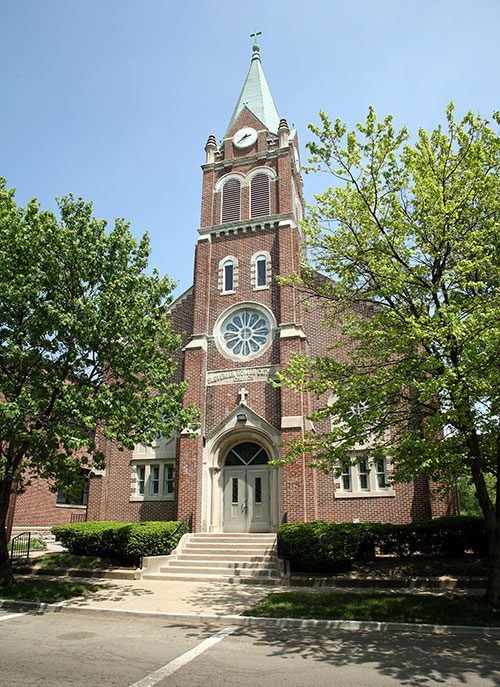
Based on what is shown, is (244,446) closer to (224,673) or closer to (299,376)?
(299,376)

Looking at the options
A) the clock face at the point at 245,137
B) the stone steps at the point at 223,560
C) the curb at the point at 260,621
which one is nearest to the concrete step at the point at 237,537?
the stone steps at the point at 223,560

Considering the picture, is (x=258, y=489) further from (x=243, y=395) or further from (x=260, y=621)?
(x=260, y=621)

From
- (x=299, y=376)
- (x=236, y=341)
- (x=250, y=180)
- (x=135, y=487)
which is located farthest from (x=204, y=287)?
(x=299, y=376)

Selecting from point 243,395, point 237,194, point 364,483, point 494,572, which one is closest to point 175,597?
point 494,572

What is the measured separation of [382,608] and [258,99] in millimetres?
24272

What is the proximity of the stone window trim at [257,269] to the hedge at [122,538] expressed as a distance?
977 centimetres

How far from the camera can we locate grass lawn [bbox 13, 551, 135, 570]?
15.8 metres

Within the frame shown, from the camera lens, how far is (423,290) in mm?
11078

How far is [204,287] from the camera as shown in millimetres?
21438

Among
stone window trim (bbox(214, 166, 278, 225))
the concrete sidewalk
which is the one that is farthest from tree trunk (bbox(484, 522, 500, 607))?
stone window trim (bbox(214, 166, 278, 225))

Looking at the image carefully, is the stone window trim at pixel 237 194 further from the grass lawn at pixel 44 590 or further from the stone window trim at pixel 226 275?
the grass lawn at pixel 44 590

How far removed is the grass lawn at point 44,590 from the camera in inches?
449

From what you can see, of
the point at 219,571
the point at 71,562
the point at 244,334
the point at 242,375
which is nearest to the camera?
the point at 219,571

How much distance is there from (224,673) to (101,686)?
1536 millimetres
